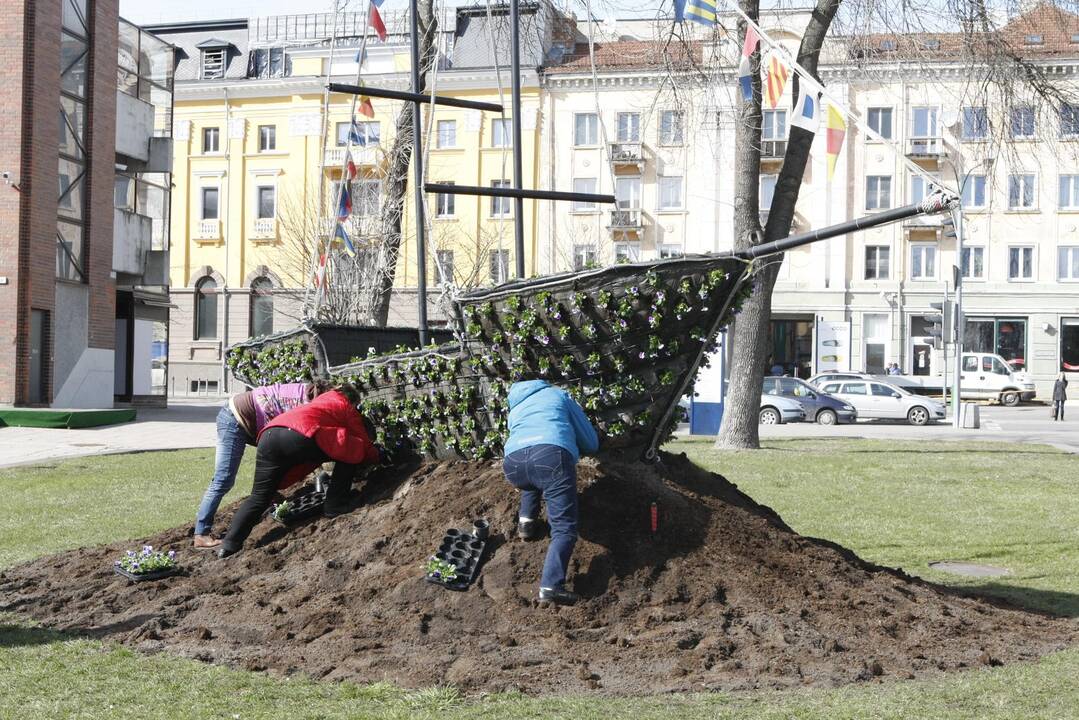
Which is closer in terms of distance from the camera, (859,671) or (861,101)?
(859,671)

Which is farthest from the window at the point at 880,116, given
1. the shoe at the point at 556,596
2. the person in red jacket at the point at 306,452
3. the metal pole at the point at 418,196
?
the shoe at the point at 556,596

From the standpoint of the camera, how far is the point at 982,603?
7746 millimetres

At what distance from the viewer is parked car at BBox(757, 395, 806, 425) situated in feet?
112

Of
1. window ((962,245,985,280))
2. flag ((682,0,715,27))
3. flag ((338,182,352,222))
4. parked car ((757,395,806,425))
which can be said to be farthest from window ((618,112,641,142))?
flag ((682,0,715,27))

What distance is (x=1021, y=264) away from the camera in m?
48.6

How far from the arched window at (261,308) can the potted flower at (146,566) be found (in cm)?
4448

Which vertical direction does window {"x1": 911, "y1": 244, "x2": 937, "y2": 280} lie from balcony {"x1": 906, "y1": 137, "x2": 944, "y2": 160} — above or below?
below

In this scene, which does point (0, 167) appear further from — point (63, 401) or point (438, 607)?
point (438, 607)

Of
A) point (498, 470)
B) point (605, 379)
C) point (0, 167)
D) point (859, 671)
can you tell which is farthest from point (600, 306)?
point (0, 167)

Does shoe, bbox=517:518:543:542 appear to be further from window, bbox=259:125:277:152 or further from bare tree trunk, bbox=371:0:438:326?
window, bbox=259:125:277:152

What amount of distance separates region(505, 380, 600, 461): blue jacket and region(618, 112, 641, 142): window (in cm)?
4235

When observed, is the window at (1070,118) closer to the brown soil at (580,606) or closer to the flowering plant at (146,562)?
the brown soil at (580,606)

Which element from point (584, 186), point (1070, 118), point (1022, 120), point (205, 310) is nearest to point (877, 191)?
point (584, 186)

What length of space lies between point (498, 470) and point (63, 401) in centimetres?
2401
